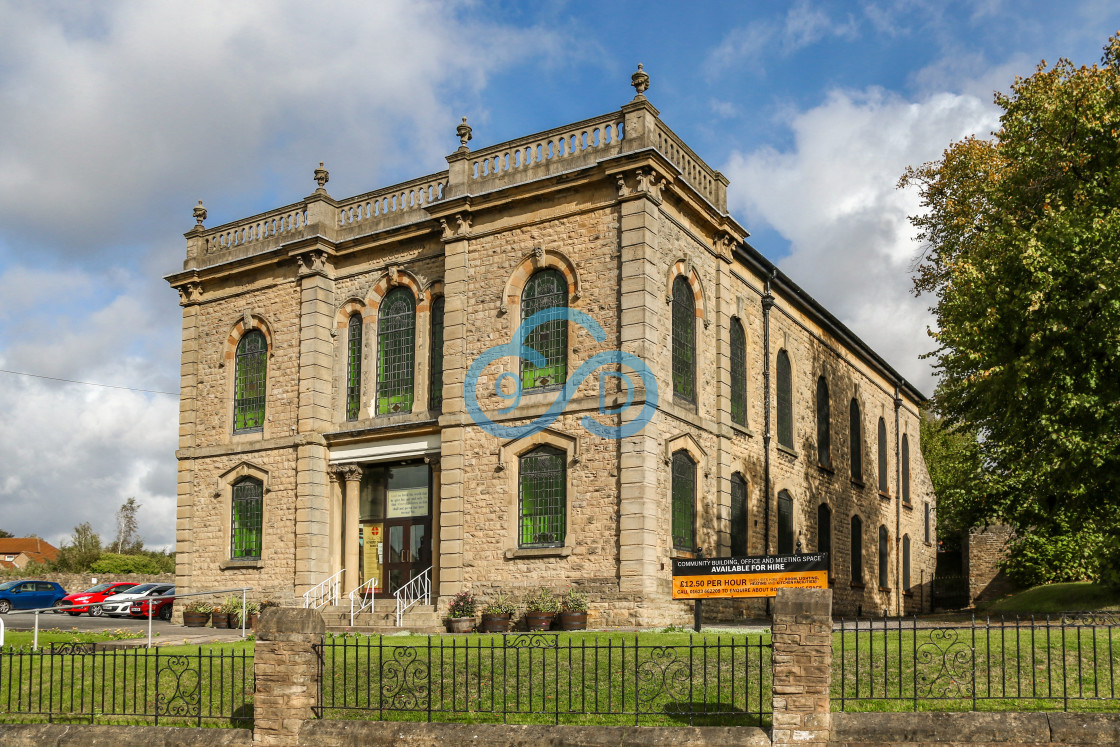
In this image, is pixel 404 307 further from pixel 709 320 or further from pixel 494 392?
pixel 709 320

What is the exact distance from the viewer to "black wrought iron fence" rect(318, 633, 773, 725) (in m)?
10.9

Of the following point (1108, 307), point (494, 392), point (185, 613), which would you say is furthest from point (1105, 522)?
point (185, 613)

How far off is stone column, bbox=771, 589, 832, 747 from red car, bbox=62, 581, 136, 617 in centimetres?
2776

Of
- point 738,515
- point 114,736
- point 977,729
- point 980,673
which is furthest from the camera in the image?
point 738,515

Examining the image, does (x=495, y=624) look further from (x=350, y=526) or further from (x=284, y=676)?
(x=284, y=676)

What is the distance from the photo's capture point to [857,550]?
1305 inches

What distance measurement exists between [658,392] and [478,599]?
18.9ft

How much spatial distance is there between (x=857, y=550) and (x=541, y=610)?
16332 millimetres

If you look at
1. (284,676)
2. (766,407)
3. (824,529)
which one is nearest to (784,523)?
(766,407)

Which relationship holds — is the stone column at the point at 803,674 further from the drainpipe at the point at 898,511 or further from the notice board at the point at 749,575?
the drainpipe at the point at 898,511

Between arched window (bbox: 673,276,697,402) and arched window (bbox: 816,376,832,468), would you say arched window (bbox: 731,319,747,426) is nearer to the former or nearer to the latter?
arched window (bbox: 673,276,697,402)

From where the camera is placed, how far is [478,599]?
2152 cm

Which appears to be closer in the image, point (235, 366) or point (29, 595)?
point (235, 366)

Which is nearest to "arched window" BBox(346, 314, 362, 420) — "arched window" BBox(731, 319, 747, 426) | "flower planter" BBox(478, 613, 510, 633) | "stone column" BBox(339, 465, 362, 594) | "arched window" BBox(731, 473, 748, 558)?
"stone column" BBox(339, 465, 362, 594)
